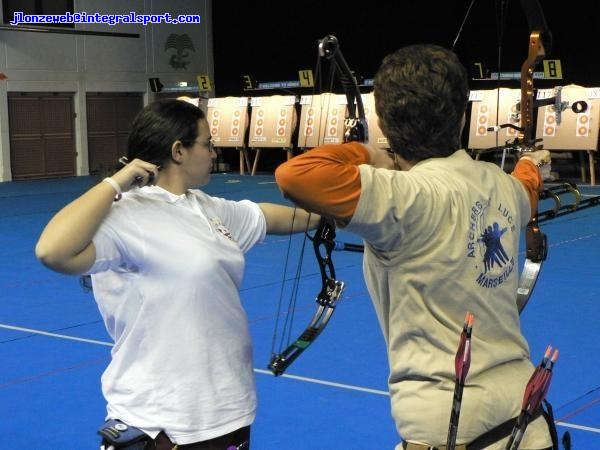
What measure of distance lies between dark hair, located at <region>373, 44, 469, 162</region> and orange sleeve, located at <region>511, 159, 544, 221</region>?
13.7 inches

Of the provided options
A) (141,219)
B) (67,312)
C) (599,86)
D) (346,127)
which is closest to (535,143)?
(346,127)

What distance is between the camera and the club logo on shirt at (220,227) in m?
1.83

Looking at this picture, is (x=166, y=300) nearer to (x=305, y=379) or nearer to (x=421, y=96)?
(x=421, y=96)

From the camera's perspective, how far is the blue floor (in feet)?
10.8

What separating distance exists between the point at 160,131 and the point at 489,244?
69 cm

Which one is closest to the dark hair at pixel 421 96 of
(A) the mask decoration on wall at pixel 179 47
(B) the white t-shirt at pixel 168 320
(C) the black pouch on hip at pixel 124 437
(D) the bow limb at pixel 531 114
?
(B) the white t-shirt at pixel 168 320

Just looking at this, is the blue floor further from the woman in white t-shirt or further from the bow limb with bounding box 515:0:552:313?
the woman in white t-shirt

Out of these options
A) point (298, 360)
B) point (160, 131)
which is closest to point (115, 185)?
point (160, 131)

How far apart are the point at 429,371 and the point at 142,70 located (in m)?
15.4

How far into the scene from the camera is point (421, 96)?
4.52ft

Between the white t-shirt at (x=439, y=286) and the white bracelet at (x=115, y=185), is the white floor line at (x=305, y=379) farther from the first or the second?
the white bracelet at (x=115, y=185)

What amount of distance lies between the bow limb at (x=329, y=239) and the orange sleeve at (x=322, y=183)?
59 centimetres

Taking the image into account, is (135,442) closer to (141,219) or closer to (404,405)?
(141,219)

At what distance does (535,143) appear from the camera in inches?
105
